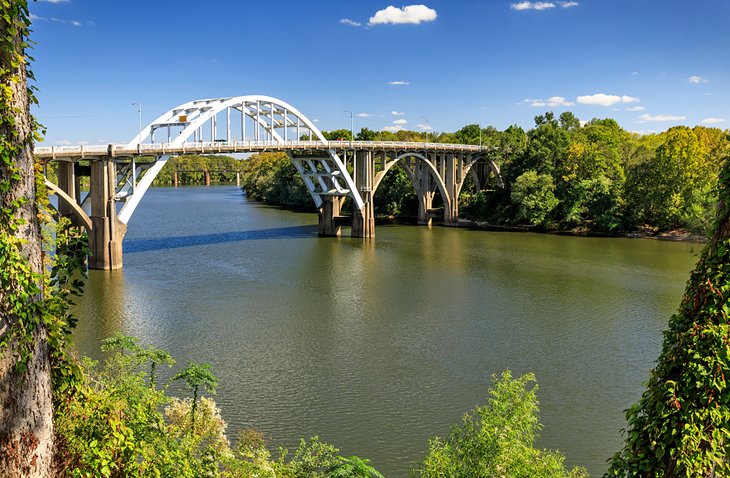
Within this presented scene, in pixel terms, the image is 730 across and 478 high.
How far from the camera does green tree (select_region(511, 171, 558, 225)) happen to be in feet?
178

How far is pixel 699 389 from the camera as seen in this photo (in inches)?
273

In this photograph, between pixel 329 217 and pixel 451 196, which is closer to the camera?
pixel 329 217

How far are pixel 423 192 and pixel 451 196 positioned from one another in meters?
2.78

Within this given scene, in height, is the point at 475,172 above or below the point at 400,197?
above

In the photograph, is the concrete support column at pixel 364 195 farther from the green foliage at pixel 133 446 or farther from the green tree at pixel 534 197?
the green foliage at pixel 133 446

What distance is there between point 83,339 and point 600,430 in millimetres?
15487

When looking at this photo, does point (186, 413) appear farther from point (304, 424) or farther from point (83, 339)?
point (83, 339)

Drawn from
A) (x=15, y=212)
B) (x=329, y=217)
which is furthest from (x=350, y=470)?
(x=329, y=217)

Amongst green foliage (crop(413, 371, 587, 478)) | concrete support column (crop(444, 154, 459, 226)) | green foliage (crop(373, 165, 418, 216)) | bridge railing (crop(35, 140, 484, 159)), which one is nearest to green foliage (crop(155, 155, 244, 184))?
green foliage (crop(373, 165, 418, 216))

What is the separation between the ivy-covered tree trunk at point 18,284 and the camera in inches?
249

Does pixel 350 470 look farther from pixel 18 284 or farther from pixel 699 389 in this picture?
pixel 18 284

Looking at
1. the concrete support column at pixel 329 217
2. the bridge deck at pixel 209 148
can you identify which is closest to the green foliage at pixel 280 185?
the bridge deck at pixel 209 148

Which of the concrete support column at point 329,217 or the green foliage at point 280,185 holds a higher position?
the green foliage at point 280,185

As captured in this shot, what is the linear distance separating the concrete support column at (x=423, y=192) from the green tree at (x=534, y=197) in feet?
27.2
